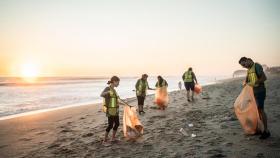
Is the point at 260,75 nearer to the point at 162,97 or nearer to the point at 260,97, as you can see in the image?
the point at 260,97

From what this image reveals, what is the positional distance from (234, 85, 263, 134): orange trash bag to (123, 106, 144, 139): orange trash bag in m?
2.86

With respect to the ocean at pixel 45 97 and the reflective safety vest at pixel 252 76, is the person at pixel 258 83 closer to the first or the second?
the reflective safety vest at pixel 252 76

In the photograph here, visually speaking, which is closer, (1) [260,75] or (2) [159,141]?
(1) [260,75]

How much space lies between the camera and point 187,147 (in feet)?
19.5

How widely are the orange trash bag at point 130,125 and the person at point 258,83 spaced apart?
329 centimetres

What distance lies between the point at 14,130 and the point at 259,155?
895 centimetres

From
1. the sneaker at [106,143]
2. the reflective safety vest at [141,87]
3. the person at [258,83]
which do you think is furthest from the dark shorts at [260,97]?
the reflective safety vest at [141,87]

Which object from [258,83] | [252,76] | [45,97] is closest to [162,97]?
[252,76]

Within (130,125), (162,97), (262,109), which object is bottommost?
(130,125)

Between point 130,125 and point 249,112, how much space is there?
324cm

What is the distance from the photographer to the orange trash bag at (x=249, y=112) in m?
6.12

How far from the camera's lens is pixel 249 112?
6.20 m

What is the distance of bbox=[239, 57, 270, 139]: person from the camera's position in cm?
586

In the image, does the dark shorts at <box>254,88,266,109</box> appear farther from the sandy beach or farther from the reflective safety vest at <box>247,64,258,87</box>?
the sandy beach
